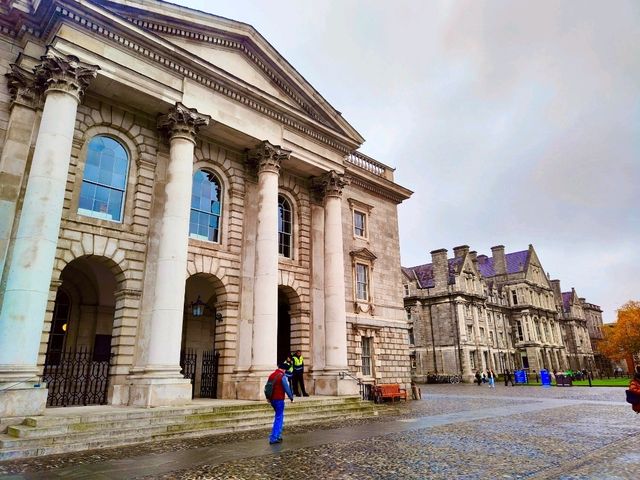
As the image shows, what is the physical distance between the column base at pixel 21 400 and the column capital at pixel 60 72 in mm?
7895

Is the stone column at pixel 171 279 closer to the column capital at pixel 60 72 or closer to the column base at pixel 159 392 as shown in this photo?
the column base at pixel 159 392

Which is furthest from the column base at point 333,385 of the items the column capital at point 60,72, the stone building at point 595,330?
the stone building at point 595,330

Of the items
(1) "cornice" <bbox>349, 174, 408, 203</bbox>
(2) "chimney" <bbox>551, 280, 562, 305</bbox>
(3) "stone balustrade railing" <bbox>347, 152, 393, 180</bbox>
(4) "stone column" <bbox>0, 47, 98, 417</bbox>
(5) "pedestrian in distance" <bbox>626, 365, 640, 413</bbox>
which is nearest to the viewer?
(5) "pedestrian in distance" <bbox>626, 365, 640, 413</bbox>

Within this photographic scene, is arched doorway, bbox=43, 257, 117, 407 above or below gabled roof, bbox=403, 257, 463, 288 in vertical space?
below

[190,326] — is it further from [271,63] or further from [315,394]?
[271,63]

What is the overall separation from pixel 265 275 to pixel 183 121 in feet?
20.3

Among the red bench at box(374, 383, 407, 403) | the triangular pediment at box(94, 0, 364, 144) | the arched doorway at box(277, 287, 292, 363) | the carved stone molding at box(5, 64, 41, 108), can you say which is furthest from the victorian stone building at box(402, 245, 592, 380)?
the carved stone molding at box(5, 64, 41, 108)

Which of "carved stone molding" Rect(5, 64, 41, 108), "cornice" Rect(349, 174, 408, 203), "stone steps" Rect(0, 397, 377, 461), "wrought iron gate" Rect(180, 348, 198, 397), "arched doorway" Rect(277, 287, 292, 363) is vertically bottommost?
"stone steps" Rect(0, 397, 377, 461)

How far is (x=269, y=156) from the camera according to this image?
683 inches

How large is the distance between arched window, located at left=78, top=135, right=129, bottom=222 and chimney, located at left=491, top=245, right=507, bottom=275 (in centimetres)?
6542

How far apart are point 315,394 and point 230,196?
355 inches

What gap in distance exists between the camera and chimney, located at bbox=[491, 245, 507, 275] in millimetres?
69000

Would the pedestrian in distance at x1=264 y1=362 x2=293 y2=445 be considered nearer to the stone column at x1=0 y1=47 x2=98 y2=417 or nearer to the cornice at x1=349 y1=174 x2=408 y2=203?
the stone column at x1=0 y1=47 x2=98 y2=417

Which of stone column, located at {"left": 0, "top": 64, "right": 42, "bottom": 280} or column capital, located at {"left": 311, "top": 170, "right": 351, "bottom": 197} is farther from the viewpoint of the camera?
column capital, located at {"left": 311, "top": 170, "right": 351, "bottom": 197}
